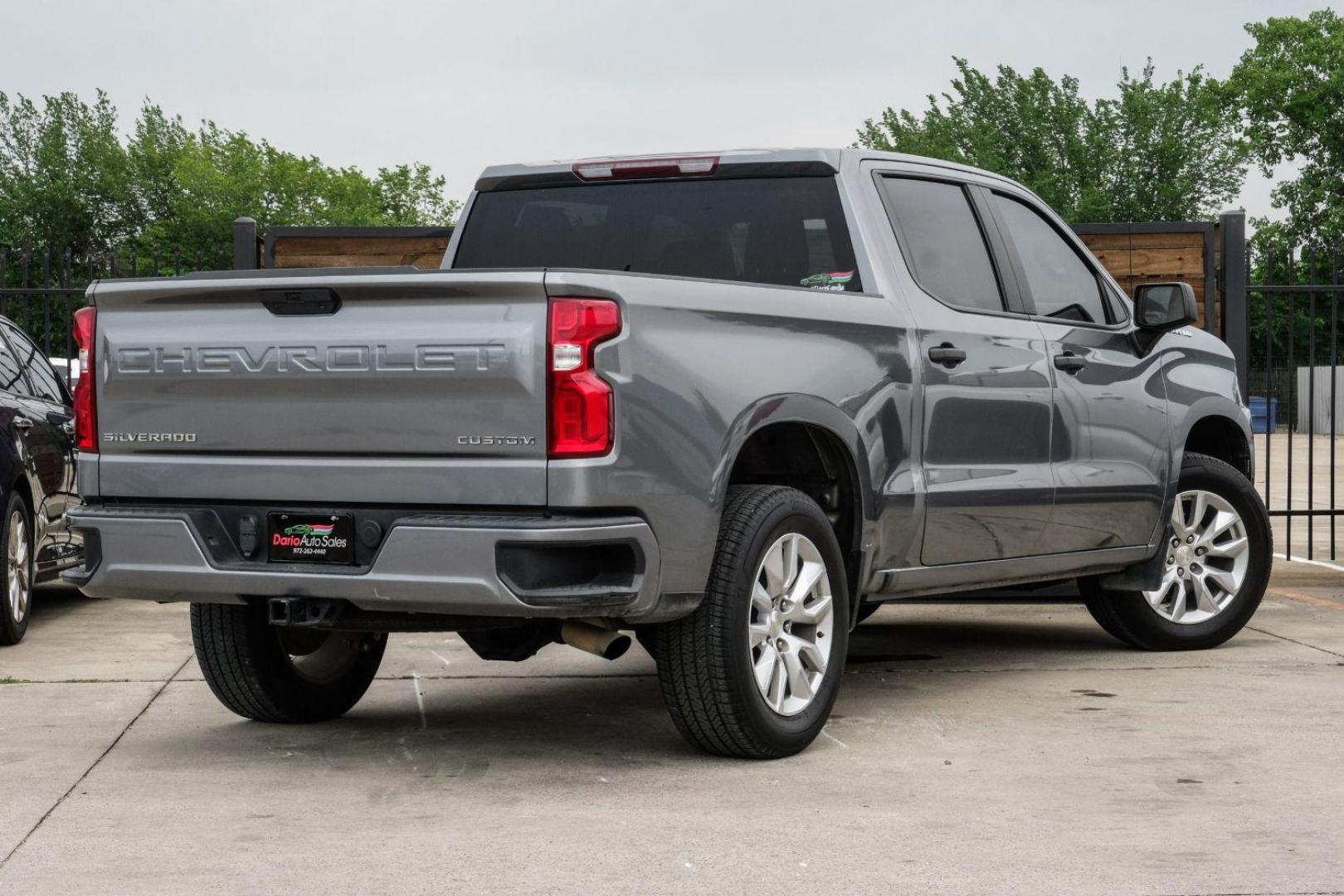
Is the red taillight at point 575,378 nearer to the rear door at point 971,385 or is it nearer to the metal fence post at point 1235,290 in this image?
the rear door at point 971,385

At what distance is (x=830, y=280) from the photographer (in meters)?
6.44

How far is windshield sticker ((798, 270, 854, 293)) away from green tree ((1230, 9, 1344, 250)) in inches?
1866

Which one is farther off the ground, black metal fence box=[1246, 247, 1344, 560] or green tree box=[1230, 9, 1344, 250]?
green tree box=[1230, 9, 1344, 250]

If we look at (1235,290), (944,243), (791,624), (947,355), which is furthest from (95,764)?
(1235,290)

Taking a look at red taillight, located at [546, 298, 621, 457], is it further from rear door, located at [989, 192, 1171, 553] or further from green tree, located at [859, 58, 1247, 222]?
green tree, located at [859, 58, 1247, 222]

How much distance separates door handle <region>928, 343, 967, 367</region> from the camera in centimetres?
648

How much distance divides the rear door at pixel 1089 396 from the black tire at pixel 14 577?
483 centimetres

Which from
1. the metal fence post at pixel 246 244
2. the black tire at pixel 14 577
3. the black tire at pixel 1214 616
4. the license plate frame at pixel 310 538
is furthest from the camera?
the metal fence post at pixel 246 244

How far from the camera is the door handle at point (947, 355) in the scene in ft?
21.3

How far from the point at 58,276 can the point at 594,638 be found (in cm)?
4293

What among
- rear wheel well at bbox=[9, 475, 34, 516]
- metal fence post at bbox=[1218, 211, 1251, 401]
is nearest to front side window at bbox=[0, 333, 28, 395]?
rear wheel well at bbox=[9, 475, 34, 516]

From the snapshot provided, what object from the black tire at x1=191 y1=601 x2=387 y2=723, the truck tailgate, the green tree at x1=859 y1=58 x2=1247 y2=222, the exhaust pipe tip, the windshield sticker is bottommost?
the black tire at x1=191 y1=601 x2=387 y2=723

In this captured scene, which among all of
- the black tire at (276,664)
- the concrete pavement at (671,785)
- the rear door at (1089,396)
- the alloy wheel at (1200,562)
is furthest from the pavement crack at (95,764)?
the alloy wheel at (1200,562)

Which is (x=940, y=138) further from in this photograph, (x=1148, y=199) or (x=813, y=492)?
(x=813, y=492)
